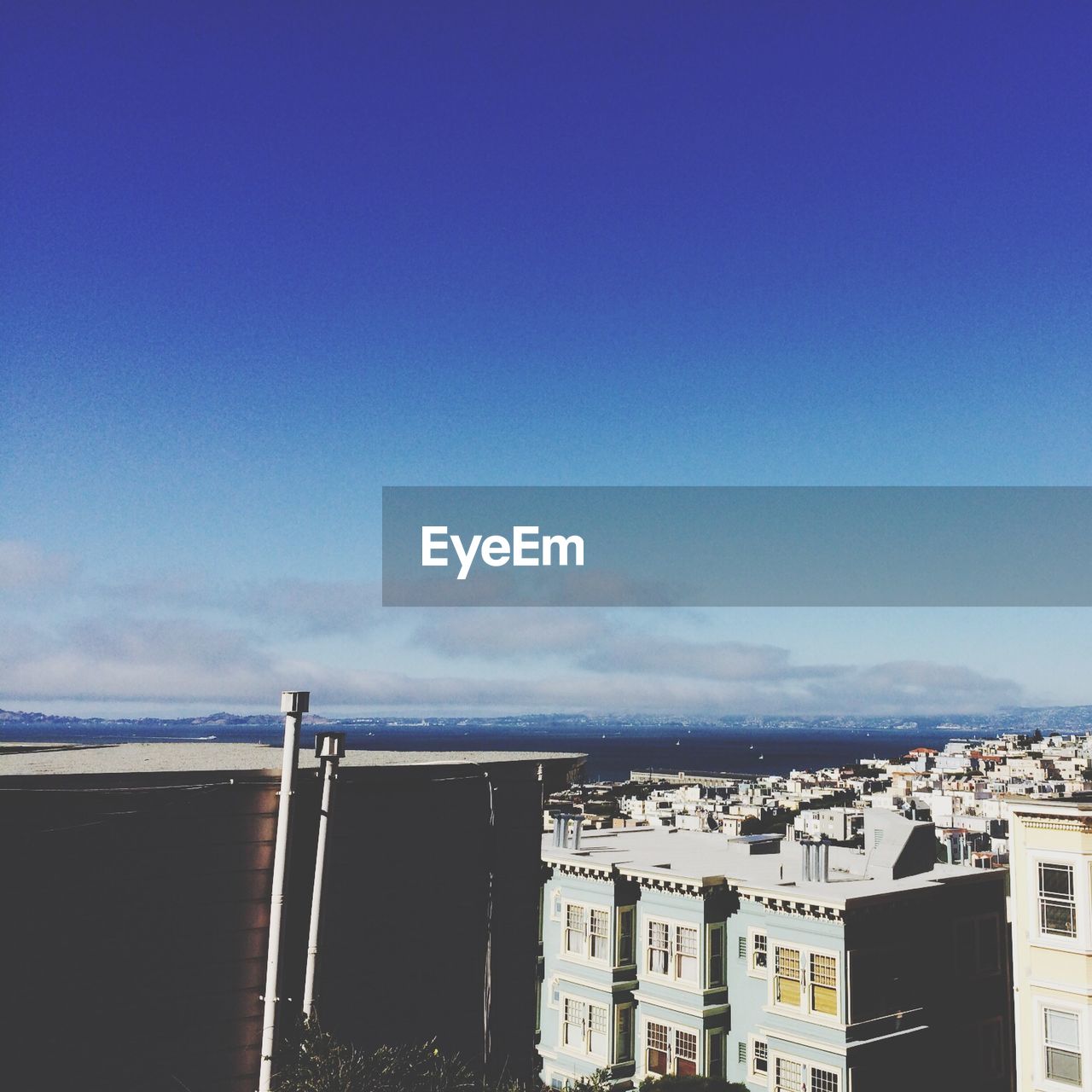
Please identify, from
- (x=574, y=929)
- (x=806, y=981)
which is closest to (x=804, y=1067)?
(x=806, y=981)

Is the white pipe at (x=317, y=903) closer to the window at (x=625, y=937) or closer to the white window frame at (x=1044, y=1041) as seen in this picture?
the white window frame at (x=1044, y=1041)

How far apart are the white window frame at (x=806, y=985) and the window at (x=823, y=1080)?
45.5 inches

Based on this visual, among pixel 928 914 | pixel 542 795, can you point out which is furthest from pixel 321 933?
pixel 928 914

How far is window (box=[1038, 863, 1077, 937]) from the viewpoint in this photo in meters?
20.5

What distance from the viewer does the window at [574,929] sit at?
30.1 m

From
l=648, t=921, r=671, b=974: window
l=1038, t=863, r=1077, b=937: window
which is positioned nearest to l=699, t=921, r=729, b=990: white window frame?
l=648, t=921, r=671, b=974: window

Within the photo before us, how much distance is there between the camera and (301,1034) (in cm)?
1078

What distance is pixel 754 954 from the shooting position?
26719 mm

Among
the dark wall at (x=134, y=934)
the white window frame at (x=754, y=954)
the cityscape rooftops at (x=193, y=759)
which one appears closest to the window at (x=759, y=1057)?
the white window frame at (x=754, y=954)

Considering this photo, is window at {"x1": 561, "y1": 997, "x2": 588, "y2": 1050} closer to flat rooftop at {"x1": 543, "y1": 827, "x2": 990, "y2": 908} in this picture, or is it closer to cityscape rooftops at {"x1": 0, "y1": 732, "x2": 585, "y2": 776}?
flat rooftop at {"x1": 543, "y1": 827, "x2": 990, "y2": 908}

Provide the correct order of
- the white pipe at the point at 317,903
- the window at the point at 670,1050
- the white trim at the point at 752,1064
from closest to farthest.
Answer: the white pipe at the point at 317,903
the white trim at the point at 752,1064
the window at the point at 670,1050

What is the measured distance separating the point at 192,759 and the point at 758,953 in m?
19.7

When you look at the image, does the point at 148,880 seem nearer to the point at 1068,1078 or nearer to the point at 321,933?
the point at 321,933

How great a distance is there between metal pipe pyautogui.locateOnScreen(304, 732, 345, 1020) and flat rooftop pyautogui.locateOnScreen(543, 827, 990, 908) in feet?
57.4
